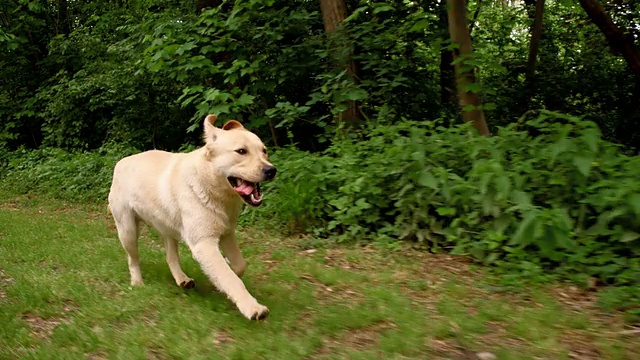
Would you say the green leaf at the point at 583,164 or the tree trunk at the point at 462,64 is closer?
the green leaf at the point at 583,164

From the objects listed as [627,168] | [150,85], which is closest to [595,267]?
[627,168]

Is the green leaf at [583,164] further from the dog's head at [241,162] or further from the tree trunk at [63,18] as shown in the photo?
the tree trunk at [63,18]

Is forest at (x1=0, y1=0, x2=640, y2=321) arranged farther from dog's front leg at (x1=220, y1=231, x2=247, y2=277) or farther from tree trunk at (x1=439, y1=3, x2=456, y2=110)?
dog's front leg at (x1=220, y1=231, x2=247, y2=277)

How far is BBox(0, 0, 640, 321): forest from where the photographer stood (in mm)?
5168

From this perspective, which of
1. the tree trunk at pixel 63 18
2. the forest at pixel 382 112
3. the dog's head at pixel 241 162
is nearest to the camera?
the dog's head at pixel 241 162

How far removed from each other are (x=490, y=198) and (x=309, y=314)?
7.47 feet

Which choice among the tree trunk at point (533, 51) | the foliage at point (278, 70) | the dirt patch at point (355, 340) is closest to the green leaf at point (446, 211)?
the dirt patch at point (355, 340)

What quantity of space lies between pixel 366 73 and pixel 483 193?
4.89 meters

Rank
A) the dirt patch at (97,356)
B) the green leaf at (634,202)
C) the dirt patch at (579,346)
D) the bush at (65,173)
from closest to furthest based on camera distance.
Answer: the dirt patch at (579,346)
the dirt patch at (97,356)
the green leaf at (634,202)
the bush at (65,173)

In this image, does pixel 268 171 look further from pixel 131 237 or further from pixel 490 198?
pixel 490 198

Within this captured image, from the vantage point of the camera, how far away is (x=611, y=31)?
898 centimetres

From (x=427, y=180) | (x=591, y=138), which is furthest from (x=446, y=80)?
(x=591, y=138)

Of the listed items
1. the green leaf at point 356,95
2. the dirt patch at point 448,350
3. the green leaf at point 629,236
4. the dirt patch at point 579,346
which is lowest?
the dirt patch at point 579,346

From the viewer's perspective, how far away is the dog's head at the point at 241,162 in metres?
4.08
